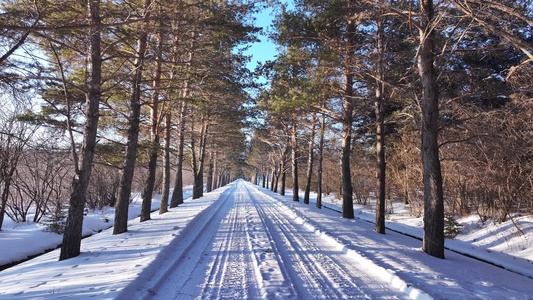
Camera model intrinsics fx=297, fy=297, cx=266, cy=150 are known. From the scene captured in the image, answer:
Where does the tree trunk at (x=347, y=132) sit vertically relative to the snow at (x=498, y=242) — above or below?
above

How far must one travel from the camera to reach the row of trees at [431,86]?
7.37 metres

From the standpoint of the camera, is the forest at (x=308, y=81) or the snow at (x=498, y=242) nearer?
the forest at (x=308, y=81)

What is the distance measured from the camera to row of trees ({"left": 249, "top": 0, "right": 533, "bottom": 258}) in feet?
24.2

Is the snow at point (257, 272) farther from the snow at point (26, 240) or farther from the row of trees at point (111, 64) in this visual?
the snow at point (26, 240)

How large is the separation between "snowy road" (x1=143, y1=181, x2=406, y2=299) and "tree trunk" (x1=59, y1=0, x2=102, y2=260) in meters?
2.65

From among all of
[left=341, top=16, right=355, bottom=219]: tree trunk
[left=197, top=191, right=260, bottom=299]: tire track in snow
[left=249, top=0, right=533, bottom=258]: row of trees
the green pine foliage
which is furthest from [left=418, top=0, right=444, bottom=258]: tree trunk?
the green pine foliage

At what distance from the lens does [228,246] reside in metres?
7.50

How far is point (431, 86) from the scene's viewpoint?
748 cm

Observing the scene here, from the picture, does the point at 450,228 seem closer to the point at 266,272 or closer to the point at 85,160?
the point at 266,272

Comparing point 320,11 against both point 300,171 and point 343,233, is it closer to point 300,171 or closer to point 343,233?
point 343,233

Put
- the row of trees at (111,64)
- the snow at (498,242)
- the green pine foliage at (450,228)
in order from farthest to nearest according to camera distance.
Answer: the green pine foliage at (450,228)
the snow at (498,242)
the row of trees at (111,64)

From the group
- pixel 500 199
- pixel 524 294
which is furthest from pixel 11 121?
pixel 500 199

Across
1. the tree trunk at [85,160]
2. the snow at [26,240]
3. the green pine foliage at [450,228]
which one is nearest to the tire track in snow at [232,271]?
the tree trunk at [85,160]

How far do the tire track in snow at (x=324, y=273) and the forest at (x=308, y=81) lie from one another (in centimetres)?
271
